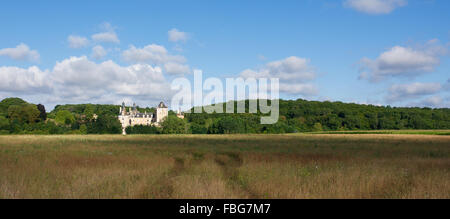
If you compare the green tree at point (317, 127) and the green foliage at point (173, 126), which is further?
the green tree at point (317, 127)

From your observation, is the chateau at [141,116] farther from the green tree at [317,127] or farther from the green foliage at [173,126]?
the green tree at [317,127]

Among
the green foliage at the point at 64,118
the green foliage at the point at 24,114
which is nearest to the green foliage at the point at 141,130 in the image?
the green foliage at the point at 24,114

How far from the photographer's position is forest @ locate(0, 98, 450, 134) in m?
105

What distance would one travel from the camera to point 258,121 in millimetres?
127688

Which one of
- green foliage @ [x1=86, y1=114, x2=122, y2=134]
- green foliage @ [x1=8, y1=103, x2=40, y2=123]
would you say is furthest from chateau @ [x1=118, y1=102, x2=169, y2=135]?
green foliage @ [x1=86, y1=114, x2=122, y2=134]

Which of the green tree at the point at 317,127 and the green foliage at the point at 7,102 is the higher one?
the green foliage at the point at 7,102

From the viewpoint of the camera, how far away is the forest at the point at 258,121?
10488 cm

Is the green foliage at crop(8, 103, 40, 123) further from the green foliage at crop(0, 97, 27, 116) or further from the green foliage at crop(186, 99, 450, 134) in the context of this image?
the green foliage at crop(186, 99, 450, 134)

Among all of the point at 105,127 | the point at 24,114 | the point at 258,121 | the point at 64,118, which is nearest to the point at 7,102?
the point at 64,118

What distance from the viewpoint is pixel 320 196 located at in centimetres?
971
